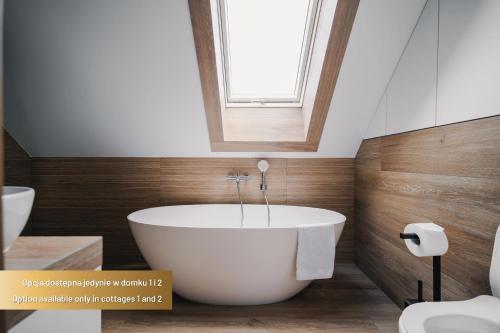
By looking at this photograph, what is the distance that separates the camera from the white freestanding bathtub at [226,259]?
2172mm

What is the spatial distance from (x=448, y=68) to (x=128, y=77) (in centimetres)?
211

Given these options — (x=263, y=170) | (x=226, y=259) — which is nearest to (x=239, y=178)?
(x=263, y=170)

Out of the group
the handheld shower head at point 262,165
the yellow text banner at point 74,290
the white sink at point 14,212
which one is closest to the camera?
the yellow text banner at point 74,290

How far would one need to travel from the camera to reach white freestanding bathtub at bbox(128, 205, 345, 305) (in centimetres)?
217

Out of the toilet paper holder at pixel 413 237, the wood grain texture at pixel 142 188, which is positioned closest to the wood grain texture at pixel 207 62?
the wood grain texture at pixel 142 188

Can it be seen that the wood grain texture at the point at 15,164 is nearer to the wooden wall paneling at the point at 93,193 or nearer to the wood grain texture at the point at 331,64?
the wooden wall paneling at the point at 93,193

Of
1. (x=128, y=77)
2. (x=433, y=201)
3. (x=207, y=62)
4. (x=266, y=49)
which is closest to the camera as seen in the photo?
(x=433, y=201)

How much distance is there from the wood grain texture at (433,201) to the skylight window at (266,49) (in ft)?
2.96

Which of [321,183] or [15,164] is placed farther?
[321,183]

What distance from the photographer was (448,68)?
6.06 ft

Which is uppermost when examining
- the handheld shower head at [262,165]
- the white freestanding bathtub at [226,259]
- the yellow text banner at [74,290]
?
the handheld shower head at [262,165]

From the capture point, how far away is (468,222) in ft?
5.49

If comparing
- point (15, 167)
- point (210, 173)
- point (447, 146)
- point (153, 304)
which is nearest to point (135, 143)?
point (210, 173)

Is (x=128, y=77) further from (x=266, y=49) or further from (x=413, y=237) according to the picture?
(x=413, y=237)
